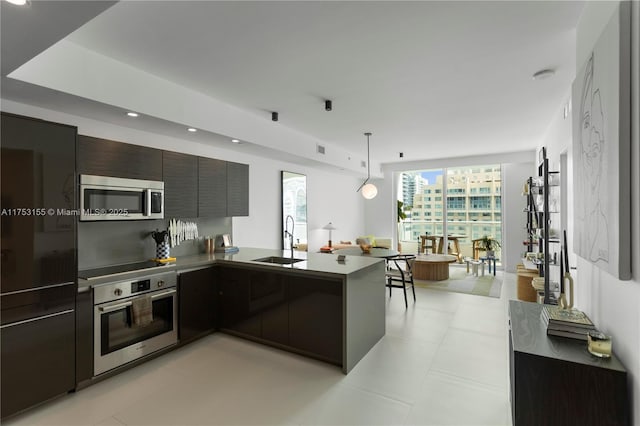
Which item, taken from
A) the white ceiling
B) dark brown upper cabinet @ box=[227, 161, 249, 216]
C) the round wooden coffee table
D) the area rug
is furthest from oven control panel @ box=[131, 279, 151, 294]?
the round wooden coffee table

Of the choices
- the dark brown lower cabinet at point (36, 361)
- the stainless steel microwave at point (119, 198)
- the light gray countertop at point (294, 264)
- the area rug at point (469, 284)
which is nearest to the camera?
the dark brown lower cabinet at point (36, 361)

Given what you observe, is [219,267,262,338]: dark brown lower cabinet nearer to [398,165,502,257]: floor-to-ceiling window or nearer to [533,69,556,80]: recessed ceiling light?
[533,69,556,80]: recessed ceiling light

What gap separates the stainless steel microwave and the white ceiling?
68cm

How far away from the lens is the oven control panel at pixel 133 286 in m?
2.65

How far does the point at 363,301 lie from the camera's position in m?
3.18

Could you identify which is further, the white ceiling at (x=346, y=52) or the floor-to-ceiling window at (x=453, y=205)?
the floor-to-ceiling window at (x=453, y=205)

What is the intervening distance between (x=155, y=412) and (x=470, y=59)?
3.86 metres

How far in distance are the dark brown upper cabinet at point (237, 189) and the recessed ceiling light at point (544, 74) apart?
12.0ft

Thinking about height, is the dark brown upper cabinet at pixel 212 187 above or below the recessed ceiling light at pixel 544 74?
below

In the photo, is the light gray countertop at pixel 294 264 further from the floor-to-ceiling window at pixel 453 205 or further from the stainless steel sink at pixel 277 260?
the floor-to-ceiling window at pixel 453 205

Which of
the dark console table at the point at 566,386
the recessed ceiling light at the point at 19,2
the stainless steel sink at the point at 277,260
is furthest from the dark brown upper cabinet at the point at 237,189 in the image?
the dark console table at the point at 566,386

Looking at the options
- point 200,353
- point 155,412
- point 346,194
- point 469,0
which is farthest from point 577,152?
point 346,194

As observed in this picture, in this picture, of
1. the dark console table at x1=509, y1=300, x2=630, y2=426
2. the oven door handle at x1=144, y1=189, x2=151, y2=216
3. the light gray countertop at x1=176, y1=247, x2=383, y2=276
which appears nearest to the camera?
the dark console table at x1=509, y1=300, x2=630, y2=426

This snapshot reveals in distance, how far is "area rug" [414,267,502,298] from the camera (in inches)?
223
